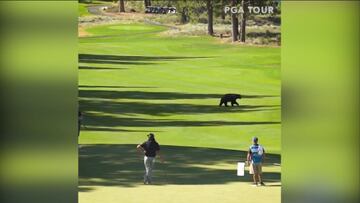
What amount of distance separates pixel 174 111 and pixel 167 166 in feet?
47.2

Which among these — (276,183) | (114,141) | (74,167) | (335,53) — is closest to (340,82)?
(335,53)

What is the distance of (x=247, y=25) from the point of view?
191ft

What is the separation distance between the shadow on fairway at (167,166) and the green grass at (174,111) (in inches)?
1.0

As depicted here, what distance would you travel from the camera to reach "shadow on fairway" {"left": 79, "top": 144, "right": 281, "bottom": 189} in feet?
65.1

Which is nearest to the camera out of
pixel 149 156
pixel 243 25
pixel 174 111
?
pixel 149 156

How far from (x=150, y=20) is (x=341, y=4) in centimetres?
4709

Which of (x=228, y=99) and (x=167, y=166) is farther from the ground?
(x=167, y=166)

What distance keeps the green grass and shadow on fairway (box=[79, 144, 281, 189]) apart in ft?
0.08

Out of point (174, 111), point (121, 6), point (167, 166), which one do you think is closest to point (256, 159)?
point (167, 166)

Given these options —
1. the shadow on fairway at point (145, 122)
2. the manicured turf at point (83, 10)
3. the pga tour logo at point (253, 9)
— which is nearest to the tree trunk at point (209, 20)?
the pga tour logo at point (253, 9)

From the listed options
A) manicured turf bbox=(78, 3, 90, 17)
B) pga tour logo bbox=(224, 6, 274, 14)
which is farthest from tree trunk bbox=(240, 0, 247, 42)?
manicured turf bbox=(78, 3, 90, 17)

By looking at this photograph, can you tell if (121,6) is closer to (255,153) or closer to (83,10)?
(83,10)

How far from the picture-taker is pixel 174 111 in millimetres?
36625

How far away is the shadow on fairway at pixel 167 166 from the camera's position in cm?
1983
